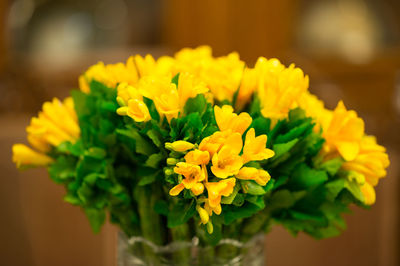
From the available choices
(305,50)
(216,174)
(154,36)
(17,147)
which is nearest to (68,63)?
(154,36)

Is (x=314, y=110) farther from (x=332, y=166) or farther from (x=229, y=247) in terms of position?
(x=229, y=247)

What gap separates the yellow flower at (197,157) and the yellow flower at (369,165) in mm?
162

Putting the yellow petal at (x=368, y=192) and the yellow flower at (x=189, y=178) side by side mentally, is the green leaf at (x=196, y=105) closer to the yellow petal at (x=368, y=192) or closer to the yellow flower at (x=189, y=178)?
the yellow flower at (x=189, y=178)

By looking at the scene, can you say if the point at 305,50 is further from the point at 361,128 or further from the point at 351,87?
the point at 361,128

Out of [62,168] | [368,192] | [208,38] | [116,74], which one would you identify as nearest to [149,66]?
[116,74]

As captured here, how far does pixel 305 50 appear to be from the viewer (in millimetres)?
2637

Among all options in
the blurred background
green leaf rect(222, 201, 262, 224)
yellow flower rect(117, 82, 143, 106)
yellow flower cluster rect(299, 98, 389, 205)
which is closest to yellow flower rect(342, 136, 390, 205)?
yellow flower cluster rect(299, 98, 389, 205)

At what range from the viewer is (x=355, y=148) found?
1.57 feet

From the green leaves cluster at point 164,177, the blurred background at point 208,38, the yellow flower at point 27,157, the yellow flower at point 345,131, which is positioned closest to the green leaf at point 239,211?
the green leaves cluster at point 164,177

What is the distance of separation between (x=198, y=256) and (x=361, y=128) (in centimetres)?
20

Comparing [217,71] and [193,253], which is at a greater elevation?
[217,71]

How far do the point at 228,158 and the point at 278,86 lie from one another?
103 mm

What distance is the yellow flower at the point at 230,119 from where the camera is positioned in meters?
0.41

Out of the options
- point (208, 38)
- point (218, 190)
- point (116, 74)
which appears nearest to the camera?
point (218, 190)
